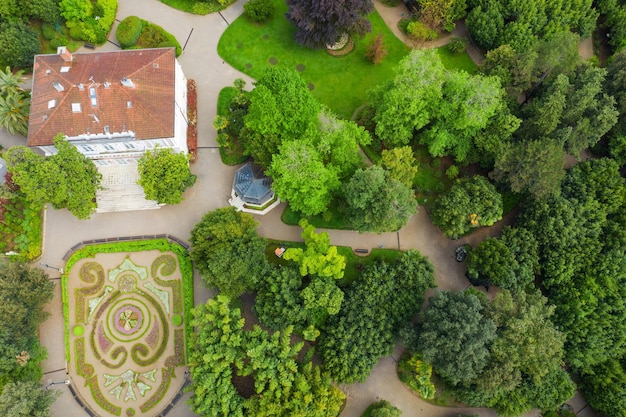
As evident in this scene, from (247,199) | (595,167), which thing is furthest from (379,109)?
(595,167)

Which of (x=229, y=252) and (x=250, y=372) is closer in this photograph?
(x=250, y=372)

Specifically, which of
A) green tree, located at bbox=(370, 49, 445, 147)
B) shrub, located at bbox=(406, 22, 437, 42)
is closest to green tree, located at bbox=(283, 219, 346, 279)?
green tree, located at bbox=(370, 49, 445, 147)

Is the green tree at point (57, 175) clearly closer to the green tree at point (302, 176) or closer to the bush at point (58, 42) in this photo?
the bush at point (58, 42)

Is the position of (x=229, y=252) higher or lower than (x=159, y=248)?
higher

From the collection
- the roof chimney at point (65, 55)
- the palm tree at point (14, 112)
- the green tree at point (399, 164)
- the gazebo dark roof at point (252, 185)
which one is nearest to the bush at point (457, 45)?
the green tree at point (399, 164)

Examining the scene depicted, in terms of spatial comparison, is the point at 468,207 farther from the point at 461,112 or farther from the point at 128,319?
the point at 128,319

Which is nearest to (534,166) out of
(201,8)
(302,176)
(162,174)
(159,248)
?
(302,176)

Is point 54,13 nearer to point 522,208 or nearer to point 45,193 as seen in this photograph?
point 45,193
